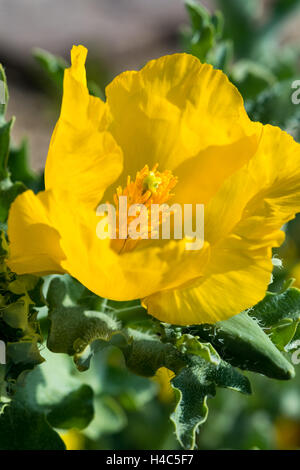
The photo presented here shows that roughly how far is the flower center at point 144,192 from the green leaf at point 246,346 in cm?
19

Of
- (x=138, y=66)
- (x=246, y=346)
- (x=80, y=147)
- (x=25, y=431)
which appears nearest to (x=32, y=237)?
(x=80, y=147)

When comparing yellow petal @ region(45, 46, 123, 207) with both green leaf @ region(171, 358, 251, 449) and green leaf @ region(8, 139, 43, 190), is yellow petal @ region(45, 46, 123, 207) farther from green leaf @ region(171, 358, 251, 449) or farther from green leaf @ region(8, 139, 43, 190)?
green leaf @ region(8, 139, 43, 190)

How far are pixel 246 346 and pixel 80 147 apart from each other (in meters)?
0.41

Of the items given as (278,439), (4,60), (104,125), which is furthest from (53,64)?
(4,60)

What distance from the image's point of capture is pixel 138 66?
4621mm

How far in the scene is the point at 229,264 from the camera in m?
1.06

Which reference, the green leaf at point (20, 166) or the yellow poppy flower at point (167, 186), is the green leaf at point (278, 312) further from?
the green leaf at point (20, 166)

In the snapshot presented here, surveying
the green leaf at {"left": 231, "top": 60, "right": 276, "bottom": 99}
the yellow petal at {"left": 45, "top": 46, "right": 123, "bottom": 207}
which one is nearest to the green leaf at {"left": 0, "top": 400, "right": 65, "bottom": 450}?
the yellow petal at {"left": 45, "top": 46, "right": 123, "bottom": 207}

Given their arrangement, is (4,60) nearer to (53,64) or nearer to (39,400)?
(53,64)

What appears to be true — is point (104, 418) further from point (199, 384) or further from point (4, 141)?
point (4, 141)

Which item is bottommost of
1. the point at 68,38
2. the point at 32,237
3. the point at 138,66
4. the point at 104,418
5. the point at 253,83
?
the point at 104,418

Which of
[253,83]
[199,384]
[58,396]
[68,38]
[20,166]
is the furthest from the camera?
[68,38]

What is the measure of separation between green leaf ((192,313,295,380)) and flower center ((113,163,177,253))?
0.62 feet

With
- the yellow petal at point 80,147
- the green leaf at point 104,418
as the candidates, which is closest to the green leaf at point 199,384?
the yellow petal at point 80,147
